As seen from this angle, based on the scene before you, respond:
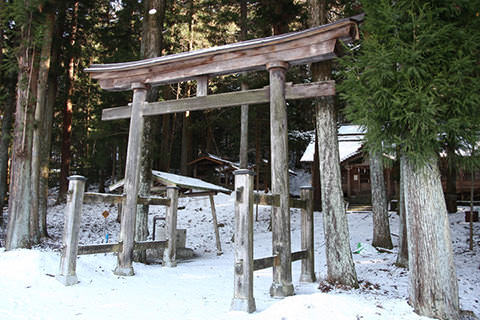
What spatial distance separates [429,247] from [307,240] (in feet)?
9.07

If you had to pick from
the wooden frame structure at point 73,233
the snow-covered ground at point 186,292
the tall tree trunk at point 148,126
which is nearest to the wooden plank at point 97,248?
the wooden frame structure at point 73,233

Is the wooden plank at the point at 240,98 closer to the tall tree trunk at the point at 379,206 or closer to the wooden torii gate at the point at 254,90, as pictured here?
the wooden torii gate at the point at 254,90

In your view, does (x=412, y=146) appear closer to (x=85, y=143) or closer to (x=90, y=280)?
(x=90, y=280)

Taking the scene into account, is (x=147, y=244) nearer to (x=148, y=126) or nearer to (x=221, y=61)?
(x=148, y=126)

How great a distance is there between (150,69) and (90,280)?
453 centimetres

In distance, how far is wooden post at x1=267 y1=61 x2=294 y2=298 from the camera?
5852mm

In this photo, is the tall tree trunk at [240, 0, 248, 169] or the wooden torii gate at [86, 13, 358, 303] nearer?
the wooden torii gate at [86, 13, 358, 303]

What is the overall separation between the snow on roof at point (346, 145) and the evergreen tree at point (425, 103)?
16.5 meters

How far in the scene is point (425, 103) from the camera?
452cm

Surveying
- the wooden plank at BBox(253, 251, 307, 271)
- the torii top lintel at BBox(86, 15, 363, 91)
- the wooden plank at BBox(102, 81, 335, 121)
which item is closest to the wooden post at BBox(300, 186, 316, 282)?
the wooden plank at BBox(253, 251, 307, 271)

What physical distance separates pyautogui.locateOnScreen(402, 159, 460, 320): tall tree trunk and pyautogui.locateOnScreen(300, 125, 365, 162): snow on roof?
16.5 metres

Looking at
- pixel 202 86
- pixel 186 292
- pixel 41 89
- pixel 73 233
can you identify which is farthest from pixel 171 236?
pixel 41 89

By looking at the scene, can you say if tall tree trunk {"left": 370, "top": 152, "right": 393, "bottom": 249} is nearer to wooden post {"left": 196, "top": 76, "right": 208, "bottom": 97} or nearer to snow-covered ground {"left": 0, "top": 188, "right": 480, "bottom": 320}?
snow-covered ground {"left": 0, "top": 188, "right": 480, "bottom": 320}

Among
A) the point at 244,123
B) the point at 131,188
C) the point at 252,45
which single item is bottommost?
the point at 131,188
